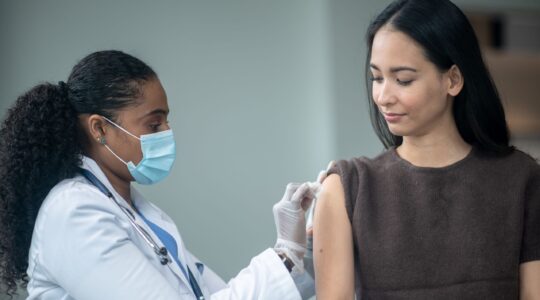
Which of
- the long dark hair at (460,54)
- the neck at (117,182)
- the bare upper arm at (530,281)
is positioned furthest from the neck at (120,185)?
the bare upper arm at (530,281)

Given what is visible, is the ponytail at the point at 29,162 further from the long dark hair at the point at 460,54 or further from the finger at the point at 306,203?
the long dark hair at the point at 460,54

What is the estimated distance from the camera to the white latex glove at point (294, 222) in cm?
168

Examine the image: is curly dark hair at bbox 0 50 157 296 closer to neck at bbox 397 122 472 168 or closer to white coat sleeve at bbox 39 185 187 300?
white coat sleeve at bbox 39 185 187 300

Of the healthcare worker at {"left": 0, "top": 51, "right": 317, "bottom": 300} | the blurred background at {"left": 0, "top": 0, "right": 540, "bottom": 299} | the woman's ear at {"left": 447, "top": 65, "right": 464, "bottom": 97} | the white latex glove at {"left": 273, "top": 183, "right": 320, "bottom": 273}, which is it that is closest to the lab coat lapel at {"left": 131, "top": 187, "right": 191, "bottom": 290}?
the healthcare worker at {"left": 0, "top": 51, "right": 317, "bottom": 300}

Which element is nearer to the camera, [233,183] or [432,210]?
[432,210]

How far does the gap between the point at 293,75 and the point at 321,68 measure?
171 mm

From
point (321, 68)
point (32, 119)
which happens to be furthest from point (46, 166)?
point (321, 68)

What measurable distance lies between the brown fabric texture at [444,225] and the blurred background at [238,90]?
6.19 ft

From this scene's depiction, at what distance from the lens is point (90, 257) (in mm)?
1483

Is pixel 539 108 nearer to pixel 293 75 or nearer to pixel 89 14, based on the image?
pixel 293 75

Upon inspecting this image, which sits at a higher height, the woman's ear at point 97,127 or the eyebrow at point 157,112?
the eyebrow at point 157,112

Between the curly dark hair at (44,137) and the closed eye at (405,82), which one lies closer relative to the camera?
the closed eye at (405,82)

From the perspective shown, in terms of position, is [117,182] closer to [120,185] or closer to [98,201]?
[120,185]

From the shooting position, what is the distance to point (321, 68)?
3469mm
